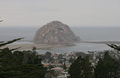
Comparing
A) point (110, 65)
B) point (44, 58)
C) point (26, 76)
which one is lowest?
point (44, 58)

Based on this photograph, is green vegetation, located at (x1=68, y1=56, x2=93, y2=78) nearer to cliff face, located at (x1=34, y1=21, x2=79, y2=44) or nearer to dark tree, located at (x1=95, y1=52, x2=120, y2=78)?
dark tree, located at (x1=95, y1=52, x2=120, y2=78)

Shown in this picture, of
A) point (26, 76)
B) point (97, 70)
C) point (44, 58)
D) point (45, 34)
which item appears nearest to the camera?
point (26, 76)

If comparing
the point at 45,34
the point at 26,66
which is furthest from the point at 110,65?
the point at 45,34

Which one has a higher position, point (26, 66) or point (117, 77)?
point (26, 66)

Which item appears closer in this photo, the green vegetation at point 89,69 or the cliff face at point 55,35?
the green vegetation at point 89,69

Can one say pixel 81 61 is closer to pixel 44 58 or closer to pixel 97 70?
pixel 97 70

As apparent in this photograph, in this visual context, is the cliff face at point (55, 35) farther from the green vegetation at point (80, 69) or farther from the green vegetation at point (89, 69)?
the green vegetation at point (80, 69)

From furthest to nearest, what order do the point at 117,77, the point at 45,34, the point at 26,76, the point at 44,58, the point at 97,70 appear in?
the point at 45,34 < the point at 44,58 < the point at 117,77 < the point at 97,70 < the point at 26,76

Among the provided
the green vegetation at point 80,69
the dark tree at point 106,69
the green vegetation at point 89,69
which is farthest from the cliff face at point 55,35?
the green vegetation at point 80,69

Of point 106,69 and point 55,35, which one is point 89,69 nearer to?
point 106,69
